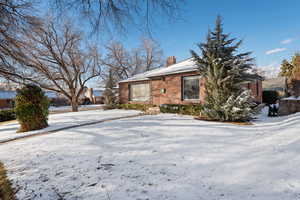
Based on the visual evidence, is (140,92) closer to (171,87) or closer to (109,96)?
(109,96)

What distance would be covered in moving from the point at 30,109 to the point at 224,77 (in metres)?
9.59

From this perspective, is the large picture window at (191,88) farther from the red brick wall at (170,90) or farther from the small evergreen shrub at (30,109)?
the small evergreen shrub at (30,109)

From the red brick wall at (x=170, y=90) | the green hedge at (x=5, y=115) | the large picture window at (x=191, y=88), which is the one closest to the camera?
the large picture window at (x=191, y=88)

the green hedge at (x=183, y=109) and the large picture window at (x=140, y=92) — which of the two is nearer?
the green hedge at (x=183, y=109)

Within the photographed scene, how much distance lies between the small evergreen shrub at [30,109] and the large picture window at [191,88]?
885 cm

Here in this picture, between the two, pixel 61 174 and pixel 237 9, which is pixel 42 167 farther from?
pixel 237 9

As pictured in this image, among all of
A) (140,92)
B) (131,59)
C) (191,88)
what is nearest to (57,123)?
(140,92)

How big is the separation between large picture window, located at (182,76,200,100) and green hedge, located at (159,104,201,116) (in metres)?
1.32

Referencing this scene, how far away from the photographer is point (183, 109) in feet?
31.6

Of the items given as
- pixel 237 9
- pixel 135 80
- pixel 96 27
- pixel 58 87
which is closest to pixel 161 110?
pixel 135 80

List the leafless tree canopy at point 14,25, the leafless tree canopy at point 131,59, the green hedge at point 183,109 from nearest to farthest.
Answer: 1. the leafless tree canopy at point 14,25
2. the green hedge at point 183,109
3. the leafless tree canopy at point 131,59

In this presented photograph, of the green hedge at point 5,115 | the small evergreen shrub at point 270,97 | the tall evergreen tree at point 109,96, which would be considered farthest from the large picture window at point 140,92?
the small evergreen shrub at point 270,97

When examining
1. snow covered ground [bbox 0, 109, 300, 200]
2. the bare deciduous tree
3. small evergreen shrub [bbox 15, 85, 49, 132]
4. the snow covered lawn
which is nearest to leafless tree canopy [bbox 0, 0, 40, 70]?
small evergreen shrub [bbox 15, 85, 49, 132]

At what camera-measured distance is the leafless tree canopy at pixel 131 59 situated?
29.6 metres
